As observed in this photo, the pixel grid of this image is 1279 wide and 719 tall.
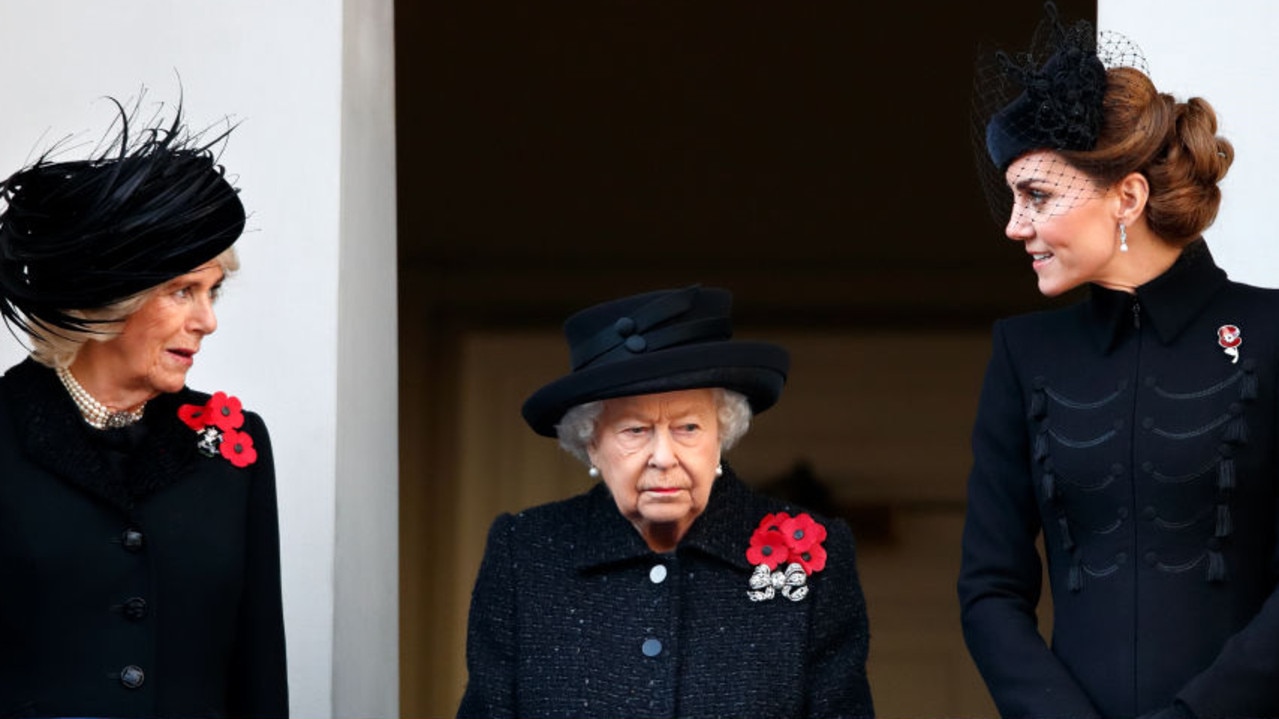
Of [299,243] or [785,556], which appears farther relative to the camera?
[299,243]

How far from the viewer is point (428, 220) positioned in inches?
328

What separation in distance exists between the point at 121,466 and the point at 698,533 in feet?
3.29

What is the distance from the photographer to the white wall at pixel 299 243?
5152mm

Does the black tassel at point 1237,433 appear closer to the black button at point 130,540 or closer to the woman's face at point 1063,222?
the woman's face at point 1063,222

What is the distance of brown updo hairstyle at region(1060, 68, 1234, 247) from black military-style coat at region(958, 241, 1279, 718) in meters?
0.13

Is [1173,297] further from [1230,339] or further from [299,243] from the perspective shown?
[299,243]

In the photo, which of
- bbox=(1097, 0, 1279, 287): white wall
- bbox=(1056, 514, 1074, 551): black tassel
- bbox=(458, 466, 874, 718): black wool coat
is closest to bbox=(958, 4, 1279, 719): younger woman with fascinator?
bbox=(1056, 514, 1074, 551): black tassel

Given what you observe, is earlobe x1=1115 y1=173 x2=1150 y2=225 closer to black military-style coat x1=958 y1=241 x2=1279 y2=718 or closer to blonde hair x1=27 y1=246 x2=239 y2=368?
black military-style coat x1=958 y1=241 x2=1279 y2=718

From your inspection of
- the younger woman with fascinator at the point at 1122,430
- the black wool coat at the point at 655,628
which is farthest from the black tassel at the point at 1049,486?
the black wool coat at the point at 655,628

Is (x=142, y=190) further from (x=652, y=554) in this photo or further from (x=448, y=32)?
(x=448, y=32)

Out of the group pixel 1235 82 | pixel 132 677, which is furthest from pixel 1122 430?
pixel 132 677

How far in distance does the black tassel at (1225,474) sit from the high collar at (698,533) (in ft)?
2.68

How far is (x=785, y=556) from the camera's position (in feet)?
14.3

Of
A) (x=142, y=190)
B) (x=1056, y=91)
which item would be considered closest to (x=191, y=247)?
(x=142, y=190)
